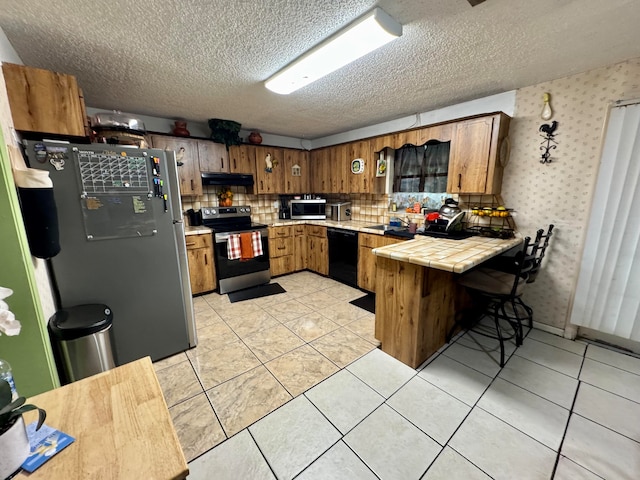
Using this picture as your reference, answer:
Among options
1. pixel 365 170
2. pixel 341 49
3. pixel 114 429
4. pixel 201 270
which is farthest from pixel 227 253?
pixel 114 429

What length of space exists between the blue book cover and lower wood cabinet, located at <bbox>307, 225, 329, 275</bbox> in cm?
352

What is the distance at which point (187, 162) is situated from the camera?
3.48 metres

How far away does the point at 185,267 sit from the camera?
2.23 m

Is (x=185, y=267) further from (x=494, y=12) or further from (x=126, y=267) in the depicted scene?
(x=494, y=12)

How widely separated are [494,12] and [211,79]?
83.2 inches

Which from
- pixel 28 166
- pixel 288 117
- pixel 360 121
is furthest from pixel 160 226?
pixel 360 121

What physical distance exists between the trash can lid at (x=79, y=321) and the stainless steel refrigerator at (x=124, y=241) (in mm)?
103

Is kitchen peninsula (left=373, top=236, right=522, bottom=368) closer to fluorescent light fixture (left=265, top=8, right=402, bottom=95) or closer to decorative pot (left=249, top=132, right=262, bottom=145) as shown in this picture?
fluorescent light fixture (left=265, top=8, right=402, bottom=95)

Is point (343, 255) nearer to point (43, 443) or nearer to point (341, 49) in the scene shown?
point (341, 49)

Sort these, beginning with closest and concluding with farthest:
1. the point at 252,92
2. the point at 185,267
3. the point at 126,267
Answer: the point at 126,267
the point at 185,267
the point at 252,92

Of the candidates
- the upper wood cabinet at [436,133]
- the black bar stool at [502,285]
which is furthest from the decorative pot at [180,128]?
the black bar stool at [502,285]

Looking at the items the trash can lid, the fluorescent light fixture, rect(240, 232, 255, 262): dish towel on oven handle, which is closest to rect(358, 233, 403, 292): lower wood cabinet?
rect(240, 232, 255, 262): dish towel on oven handle

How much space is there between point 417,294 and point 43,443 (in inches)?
76.7

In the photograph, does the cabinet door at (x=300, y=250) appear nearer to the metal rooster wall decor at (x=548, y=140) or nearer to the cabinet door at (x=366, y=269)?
the cabinet door at (x=366, y=269)
